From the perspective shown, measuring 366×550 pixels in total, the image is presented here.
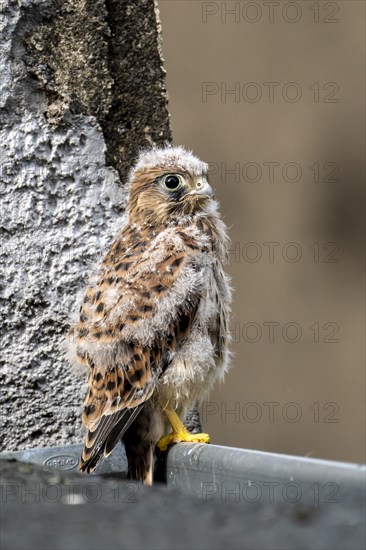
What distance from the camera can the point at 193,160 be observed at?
2750 mm

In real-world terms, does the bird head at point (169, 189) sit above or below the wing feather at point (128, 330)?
above

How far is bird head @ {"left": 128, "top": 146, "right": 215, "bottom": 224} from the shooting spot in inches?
105

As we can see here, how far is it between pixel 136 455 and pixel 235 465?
2.55ft

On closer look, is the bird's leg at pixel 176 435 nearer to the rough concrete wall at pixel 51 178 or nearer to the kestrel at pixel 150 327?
the kestrel at pixel 150 327

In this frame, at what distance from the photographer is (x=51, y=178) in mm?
2514

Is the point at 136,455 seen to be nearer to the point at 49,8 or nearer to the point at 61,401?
the point at 61,401

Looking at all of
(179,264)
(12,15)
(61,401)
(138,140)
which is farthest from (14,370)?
(12,15)

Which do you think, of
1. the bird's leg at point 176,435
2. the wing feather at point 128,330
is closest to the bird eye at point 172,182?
the wing feather at point 128,330

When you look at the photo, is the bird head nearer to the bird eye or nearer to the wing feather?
the bird eye

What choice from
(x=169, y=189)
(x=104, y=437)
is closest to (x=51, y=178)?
(x=169, y=189)

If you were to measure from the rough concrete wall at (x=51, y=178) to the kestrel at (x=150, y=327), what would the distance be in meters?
0.09

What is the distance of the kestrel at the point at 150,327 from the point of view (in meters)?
2.38

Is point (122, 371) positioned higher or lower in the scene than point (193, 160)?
lower

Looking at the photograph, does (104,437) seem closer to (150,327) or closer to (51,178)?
(150,327)
